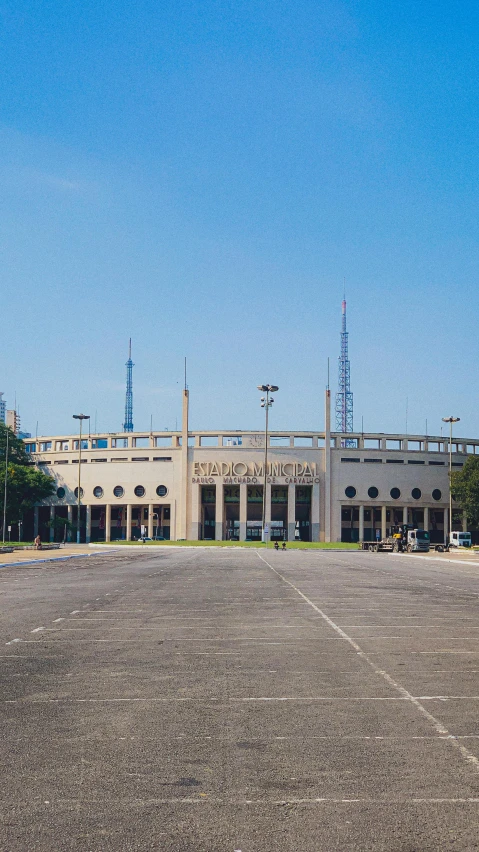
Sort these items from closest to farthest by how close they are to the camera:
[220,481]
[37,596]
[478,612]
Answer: [478,612]
[37,596]
[220,481]

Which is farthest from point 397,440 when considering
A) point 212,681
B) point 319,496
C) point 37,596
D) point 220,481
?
point 212,681

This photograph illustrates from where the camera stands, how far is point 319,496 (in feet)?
408

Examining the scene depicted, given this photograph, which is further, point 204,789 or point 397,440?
point 397,440

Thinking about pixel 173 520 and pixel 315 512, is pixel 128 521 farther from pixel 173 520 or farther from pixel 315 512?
pixel 315 512

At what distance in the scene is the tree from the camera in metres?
107

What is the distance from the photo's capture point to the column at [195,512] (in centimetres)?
Answer: 12306

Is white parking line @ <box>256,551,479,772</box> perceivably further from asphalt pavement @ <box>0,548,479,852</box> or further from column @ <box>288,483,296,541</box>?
column @ <box>288,483,296,541</box>

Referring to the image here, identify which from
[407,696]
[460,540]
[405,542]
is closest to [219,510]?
[460,540]

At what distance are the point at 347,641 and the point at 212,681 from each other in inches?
169

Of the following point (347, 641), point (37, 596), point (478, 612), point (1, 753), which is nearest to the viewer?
point (1, 753)

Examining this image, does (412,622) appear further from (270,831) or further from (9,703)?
(270,831)

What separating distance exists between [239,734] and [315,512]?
383 feet

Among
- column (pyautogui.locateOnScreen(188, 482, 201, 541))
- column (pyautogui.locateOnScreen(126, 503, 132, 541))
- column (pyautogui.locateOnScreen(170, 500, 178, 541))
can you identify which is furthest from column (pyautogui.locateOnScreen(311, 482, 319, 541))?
column (pyautogui.locateOnScreen(126, 503, 132, 541))

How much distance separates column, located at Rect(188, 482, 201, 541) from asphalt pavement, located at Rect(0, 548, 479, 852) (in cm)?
10547
